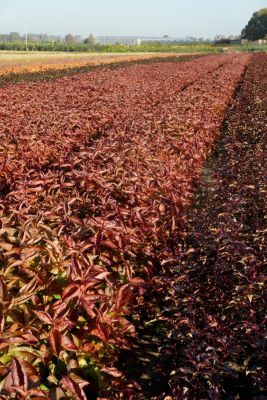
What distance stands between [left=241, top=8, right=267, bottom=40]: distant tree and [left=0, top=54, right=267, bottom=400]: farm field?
14360cm

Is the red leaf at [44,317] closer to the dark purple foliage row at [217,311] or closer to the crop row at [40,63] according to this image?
the dark purple foliage row at [217,311]

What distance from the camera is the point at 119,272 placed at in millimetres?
2777

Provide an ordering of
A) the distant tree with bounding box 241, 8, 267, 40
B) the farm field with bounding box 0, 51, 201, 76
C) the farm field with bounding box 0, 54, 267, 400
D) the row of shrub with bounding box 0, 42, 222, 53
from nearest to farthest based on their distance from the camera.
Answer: the farm field with bounding box 0, 54, 267, 400 < the farm field with bounding box 0, 51, 201, 76 < the row of shrub with bounding box 0, 42, 222, 53 < the distant tree with bounding box 241, 8, 267, 40

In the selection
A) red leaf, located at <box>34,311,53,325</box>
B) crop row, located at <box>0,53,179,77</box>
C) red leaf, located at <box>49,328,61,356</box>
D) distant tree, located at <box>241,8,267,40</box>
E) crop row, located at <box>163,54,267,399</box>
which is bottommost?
crop row, located at <box>163,54,267,399</box>

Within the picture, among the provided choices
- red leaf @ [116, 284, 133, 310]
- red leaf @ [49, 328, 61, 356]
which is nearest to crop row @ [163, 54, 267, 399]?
red leaf @ [116, 284, 133, 310]

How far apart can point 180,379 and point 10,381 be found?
124cm

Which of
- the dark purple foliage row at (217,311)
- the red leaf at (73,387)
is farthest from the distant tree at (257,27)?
the red leaf at (73,387)

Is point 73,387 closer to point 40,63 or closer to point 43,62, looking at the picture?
point 40,63

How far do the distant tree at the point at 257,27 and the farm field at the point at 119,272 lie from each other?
143603 millimetres

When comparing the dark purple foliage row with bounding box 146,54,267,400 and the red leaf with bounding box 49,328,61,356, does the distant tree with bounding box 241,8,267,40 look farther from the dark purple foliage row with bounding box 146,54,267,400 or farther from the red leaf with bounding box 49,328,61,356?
the red leaf with bounding box 49,328,61,356

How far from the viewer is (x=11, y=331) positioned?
1.81 meters

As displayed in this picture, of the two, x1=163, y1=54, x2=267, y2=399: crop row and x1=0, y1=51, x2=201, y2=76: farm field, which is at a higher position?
x1=0, y1=51, x2=201, y2=76: farm field

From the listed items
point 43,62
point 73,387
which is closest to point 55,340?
point 73,387

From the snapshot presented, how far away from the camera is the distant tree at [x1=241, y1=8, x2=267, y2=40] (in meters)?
133
